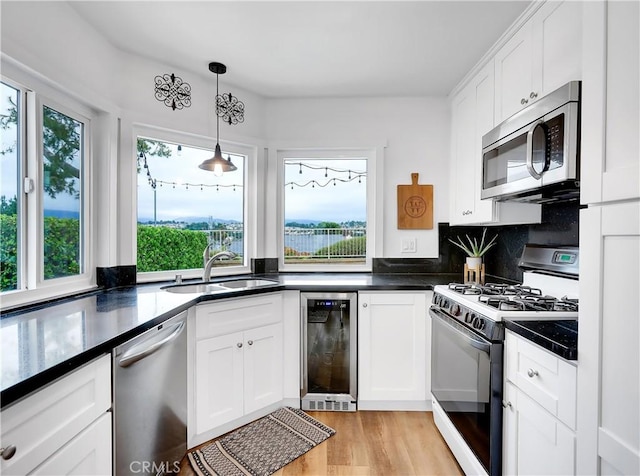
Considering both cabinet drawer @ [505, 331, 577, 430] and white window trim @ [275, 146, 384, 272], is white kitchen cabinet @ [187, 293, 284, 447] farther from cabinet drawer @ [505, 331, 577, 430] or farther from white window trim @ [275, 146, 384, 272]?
cabinet drawer @ [505, 331, 577, 430]

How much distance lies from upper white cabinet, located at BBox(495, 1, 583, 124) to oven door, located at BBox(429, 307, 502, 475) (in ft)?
3.99

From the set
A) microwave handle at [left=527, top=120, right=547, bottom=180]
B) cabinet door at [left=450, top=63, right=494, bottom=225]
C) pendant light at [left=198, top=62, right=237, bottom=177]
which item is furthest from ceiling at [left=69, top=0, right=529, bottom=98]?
microwave handle at [left=527, top=120, right=547, bottom=180]

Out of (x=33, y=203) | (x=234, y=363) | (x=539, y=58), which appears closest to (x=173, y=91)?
(x=33, y=203)

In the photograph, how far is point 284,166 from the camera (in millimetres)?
2986

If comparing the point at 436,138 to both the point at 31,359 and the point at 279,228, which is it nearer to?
the point at 279,228

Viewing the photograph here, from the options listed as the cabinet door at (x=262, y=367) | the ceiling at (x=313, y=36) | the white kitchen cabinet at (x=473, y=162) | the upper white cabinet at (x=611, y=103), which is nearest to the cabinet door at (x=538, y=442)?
the upper white cabinet at (x=611, y=103)

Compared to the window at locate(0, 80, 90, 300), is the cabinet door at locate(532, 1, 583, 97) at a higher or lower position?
higher

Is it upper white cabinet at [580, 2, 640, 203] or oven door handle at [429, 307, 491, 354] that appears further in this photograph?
oven door handle at [429, 307, 491, 354]

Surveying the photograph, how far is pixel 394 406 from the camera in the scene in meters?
2.32

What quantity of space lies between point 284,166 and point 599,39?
7.71 ft

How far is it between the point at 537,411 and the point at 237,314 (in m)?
1.55

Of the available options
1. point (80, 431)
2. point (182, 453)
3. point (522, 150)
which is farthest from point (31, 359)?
point (522, 150)

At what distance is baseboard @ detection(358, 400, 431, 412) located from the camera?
7.61 feet

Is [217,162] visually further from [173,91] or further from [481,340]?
[481,340]
